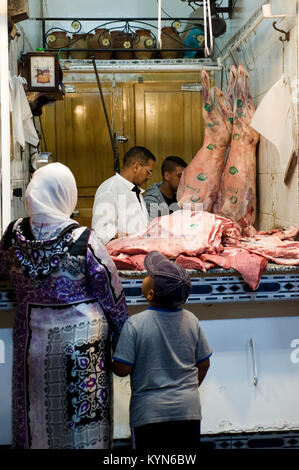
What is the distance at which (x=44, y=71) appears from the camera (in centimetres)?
431

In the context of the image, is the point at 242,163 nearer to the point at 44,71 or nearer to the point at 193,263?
the point at 193,263

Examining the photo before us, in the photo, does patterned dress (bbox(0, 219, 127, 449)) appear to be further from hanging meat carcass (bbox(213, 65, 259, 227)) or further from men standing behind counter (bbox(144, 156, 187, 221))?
men standing behind counter (bbox(144, 156, 187, 221))

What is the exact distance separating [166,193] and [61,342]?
268cm

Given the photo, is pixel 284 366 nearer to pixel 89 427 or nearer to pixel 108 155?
pixel 89 427

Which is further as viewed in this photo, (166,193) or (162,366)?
(166,193)

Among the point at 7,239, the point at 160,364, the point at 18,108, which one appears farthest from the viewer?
the point at 18,108

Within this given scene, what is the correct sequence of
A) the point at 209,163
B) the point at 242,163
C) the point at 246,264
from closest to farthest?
the point at 246,264
the point at 242,163
the point at 209,163

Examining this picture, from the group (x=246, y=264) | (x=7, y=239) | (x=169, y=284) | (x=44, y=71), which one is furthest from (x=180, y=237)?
(x=44, y=71)

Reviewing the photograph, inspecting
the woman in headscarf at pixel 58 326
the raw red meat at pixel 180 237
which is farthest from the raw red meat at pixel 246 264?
the woman in headscarf at pixel 58 326

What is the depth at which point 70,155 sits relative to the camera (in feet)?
19.2

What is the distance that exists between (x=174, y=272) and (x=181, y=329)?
8.7 inches

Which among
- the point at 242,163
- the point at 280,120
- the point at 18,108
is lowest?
the point at 242,163

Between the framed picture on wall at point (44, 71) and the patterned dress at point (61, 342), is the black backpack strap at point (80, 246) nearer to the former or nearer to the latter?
the patterned dress at point (61, 342)

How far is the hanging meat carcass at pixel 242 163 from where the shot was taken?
415 centimetres
